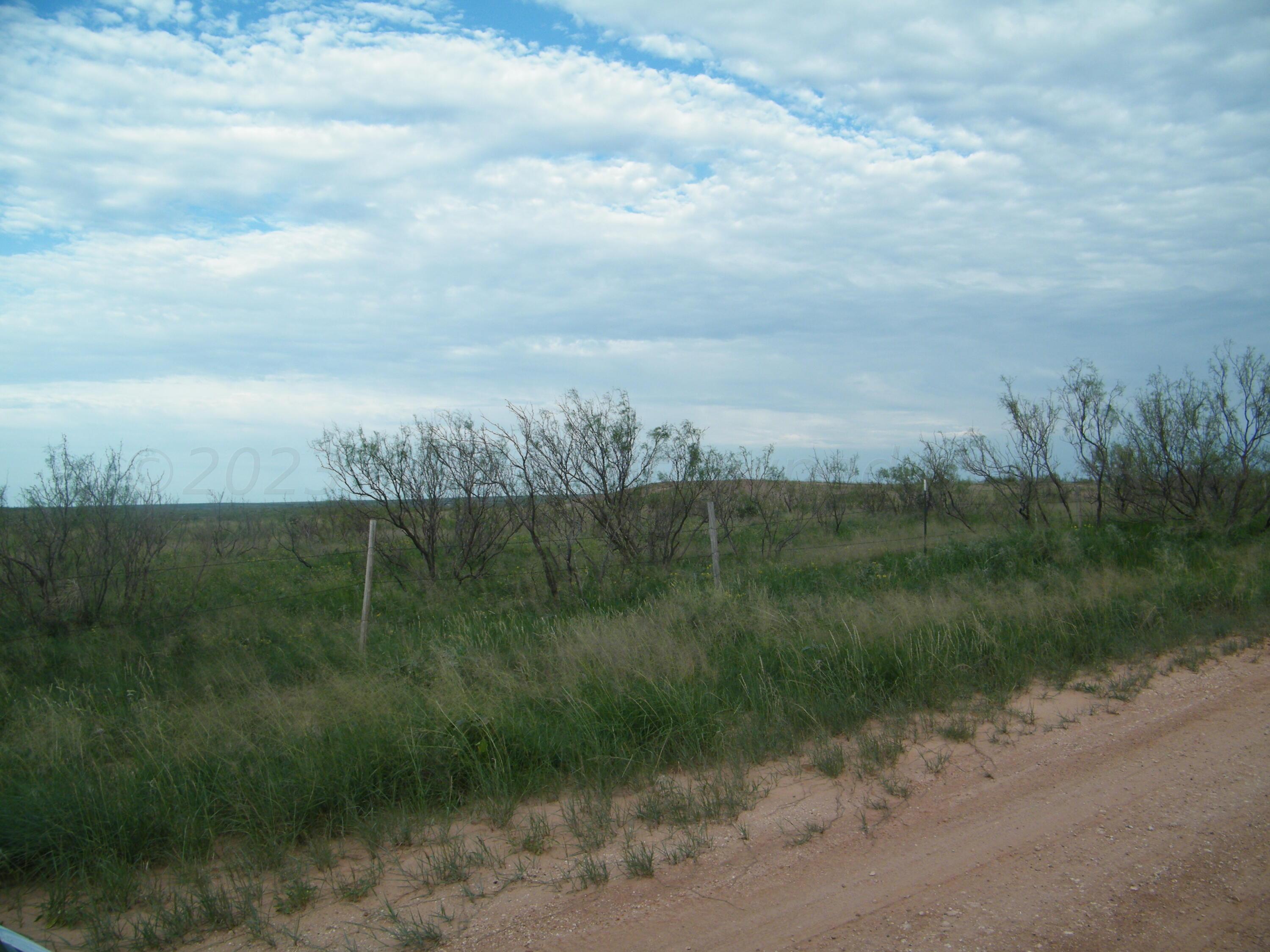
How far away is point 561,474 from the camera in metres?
13.4

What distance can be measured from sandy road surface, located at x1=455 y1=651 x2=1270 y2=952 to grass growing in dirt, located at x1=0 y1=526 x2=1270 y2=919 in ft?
1.26

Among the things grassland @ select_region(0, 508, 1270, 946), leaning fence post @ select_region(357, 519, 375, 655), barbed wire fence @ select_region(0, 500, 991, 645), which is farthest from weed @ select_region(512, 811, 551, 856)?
barbed wire fence @ select_region(0, 500, 991, 645)

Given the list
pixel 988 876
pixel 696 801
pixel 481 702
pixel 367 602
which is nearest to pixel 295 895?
pixel 481 702

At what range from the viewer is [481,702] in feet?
18.8

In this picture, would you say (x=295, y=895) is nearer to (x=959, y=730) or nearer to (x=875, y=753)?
(x=875, y=753)

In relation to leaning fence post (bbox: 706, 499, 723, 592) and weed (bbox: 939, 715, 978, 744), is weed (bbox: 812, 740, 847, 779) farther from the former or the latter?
leaning fence post (bbox: 706, 499, 723, 592)

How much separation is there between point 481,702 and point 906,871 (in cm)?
315

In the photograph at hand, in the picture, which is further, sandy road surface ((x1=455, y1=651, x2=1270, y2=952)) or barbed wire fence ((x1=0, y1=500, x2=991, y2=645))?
barbed wire fence ((x1=0, y1=500, x2=991, y2=645))

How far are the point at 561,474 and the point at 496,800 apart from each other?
883cm

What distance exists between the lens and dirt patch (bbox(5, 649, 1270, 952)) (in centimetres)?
339

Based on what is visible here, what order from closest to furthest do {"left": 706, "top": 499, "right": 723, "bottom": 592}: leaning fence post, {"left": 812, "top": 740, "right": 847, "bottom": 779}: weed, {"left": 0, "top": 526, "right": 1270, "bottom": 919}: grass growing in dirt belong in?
{"left": 0, "top": 526, "right": 1270, "bottom": 919}: grass growing in dirt
{"left": 812, "top": 740, "right": 847, "bottom": 779}: weed
{"left": 706, "top": 499, "right": 723, "bottom": 592}: leaning fence post

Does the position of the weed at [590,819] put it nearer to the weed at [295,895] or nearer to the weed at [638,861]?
the weed at [638,861]

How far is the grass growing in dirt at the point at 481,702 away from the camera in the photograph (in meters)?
4.46

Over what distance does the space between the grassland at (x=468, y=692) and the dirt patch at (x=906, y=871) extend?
38 cm
